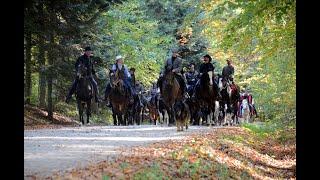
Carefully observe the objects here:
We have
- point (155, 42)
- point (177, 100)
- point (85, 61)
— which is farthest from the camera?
point (155, 42)

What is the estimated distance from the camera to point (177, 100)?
19844 mm

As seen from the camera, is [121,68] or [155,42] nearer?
[121,68]

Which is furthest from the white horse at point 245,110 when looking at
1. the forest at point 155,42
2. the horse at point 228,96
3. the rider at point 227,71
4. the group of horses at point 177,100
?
the rider at point 227,71

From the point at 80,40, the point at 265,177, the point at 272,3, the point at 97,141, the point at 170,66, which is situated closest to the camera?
the point at 272,3

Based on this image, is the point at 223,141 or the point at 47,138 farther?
the point at 223,141

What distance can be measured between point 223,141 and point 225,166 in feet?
11.2

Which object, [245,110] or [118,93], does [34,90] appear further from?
[118,93]

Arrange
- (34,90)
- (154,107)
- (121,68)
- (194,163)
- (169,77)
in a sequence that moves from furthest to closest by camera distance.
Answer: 1. (34,90)
2. (154,107)
3. (121,68)
4. (169,77)
5. (194,163)

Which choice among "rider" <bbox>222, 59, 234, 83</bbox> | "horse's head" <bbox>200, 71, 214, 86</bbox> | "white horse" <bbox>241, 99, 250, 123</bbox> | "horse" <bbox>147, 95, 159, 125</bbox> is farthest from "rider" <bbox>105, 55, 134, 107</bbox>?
"white horse" <bbox>241, 99, 250, 123</bbox>

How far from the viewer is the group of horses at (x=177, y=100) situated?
1981 centimetres

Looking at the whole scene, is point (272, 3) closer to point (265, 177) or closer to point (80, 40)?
point (265, 177)

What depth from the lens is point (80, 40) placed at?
27.3 metres

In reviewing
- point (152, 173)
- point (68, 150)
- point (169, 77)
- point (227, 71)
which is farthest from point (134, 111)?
point (152, 173)
